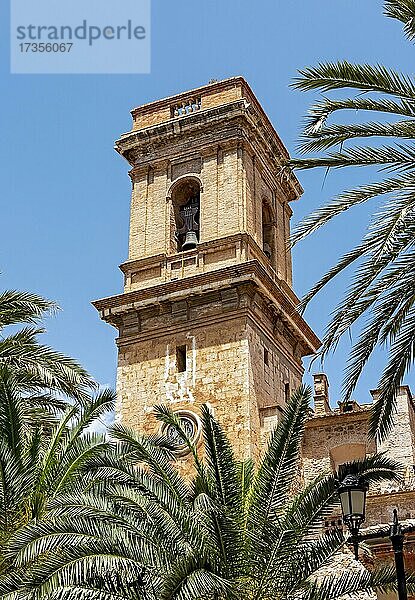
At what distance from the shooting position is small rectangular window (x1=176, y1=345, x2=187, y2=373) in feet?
76.1

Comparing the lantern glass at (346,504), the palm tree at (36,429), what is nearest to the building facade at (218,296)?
the palm tree at (36,429)

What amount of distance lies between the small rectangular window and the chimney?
15.5ft

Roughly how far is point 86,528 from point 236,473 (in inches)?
102

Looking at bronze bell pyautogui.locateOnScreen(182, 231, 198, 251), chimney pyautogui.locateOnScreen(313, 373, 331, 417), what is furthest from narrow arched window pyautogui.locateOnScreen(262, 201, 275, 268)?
chimney pyautogui.locateOnScreen(313, 373, 331, 417)

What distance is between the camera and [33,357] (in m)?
15.9

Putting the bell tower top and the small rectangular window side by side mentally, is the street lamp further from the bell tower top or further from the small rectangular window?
the bell tower top

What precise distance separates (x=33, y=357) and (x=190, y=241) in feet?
31.5

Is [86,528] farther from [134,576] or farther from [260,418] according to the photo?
[260,418]

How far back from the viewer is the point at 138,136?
87.6 feet

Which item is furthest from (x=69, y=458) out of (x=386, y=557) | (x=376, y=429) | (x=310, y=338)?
(x=310, y=338)

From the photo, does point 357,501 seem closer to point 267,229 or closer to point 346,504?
point 346,504

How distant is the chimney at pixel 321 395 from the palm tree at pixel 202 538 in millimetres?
11689

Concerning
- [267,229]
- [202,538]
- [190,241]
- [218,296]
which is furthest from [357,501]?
[267,229]

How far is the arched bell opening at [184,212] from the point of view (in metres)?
25.4
